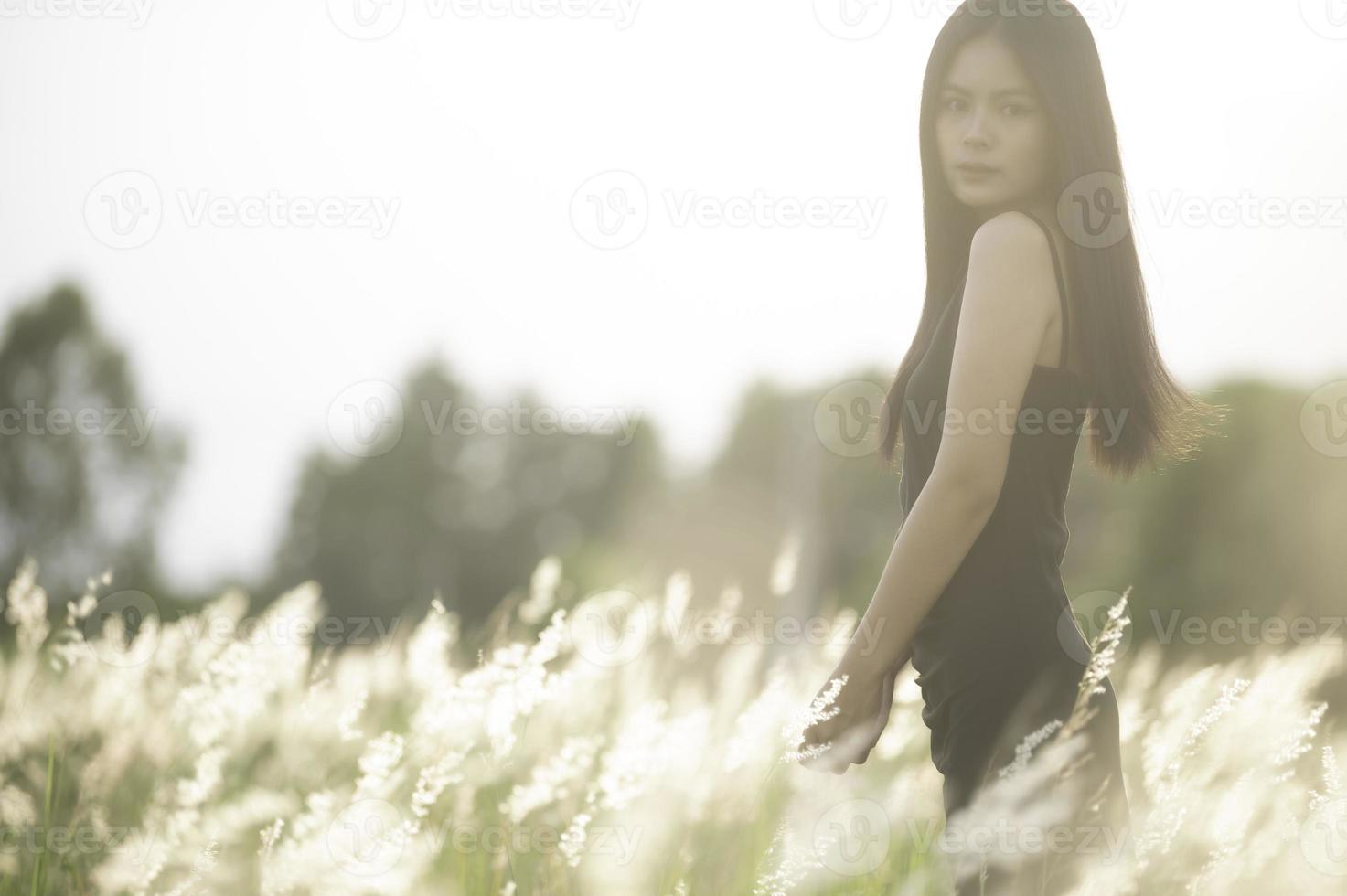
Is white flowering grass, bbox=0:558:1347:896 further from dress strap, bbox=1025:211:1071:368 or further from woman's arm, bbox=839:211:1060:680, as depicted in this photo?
dress strap, bbox=1025:211:1071:368

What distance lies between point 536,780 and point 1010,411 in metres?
1.25

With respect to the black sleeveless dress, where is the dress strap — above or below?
above

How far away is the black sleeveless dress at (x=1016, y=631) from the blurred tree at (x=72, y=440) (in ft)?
90.8

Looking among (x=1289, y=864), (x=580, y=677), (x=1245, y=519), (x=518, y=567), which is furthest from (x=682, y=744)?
(x=518, y=567)

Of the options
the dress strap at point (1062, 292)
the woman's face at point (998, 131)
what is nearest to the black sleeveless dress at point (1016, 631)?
the dress strap at point (1062, 292)

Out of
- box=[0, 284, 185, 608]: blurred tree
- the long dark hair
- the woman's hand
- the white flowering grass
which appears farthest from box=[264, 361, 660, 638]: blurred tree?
the woman's hand

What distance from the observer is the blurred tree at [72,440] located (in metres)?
26.4

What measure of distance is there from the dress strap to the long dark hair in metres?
0.04

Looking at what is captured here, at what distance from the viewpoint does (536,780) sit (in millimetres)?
2213

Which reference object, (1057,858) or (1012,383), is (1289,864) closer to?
(1057,858)

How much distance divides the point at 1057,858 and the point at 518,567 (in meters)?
39.8

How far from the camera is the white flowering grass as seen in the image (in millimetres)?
2100

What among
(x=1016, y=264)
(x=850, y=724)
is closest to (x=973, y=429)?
(x=1016, y=264)

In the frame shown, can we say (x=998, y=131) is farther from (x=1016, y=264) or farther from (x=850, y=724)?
(x=850, y=724)
